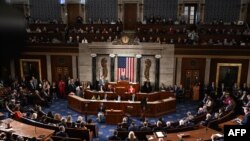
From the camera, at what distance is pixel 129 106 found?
48.0 ft

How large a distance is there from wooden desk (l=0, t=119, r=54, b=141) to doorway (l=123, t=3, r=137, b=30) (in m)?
11.6

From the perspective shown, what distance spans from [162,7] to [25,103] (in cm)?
1153

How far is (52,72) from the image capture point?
733 inches

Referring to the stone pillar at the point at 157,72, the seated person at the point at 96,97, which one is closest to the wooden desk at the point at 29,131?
the seated person at the point at 96,97

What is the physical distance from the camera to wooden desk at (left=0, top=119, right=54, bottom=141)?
9664 millimetres

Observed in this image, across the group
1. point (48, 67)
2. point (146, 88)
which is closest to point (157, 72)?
point (146, 88)

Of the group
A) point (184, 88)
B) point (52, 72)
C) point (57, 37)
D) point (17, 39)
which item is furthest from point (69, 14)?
point (17, 39)

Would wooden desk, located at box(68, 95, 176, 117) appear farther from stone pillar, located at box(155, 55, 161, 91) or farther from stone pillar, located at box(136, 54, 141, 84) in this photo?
stone pillar, located at box(136, 54, 141, 84)

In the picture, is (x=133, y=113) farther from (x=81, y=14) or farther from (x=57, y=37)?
(x=81, y=14)

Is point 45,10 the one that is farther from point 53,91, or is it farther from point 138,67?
point 138,67

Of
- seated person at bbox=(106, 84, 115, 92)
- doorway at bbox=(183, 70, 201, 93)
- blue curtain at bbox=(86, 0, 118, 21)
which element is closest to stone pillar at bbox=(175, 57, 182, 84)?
doorway at bbox=(183, 70, 201, 93)

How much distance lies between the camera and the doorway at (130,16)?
20.3 m

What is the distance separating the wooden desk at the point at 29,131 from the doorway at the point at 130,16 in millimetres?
11648

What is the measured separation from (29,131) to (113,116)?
14.4 ft
